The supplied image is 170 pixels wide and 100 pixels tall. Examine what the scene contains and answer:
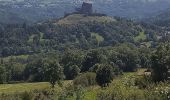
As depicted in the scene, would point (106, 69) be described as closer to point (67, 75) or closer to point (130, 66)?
point (67, 75)

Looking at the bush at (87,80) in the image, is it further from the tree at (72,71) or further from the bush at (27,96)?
the tree at (72,71)

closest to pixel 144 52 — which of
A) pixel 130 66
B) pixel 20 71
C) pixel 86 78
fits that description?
pixel 130 66

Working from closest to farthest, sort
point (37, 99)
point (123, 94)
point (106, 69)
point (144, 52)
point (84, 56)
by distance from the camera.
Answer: point (123, 94), point (37, 99), point (106, 69), point (84, 56), point (144, 52)

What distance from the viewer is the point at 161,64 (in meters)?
59.2

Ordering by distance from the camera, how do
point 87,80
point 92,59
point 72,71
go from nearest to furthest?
point 87,80 → point 72,71 → point 92,59

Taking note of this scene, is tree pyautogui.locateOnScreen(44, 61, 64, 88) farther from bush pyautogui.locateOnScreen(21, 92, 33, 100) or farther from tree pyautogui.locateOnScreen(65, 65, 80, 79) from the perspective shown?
tree pyautogui.locateOnScreen(65, 65, 80, 79)

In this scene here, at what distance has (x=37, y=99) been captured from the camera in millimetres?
61062

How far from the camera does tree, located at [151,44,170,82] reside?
5684 centimetres

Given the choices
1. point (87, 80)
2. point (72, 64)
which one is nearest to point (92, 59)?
point (72, 64)

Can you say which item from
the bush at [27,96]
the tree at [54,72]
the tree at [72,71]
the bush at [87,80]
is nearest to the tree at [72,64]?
the tree at [72,71]

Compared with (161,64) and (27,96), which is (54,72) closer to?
(27,96)

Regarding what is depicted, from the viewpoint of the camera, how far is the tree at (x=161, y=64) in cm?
5684

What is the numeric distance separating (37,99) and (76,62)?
164ft

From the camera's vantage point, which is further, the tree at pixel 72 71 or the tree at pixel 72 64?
the tree at pixel 72 64
